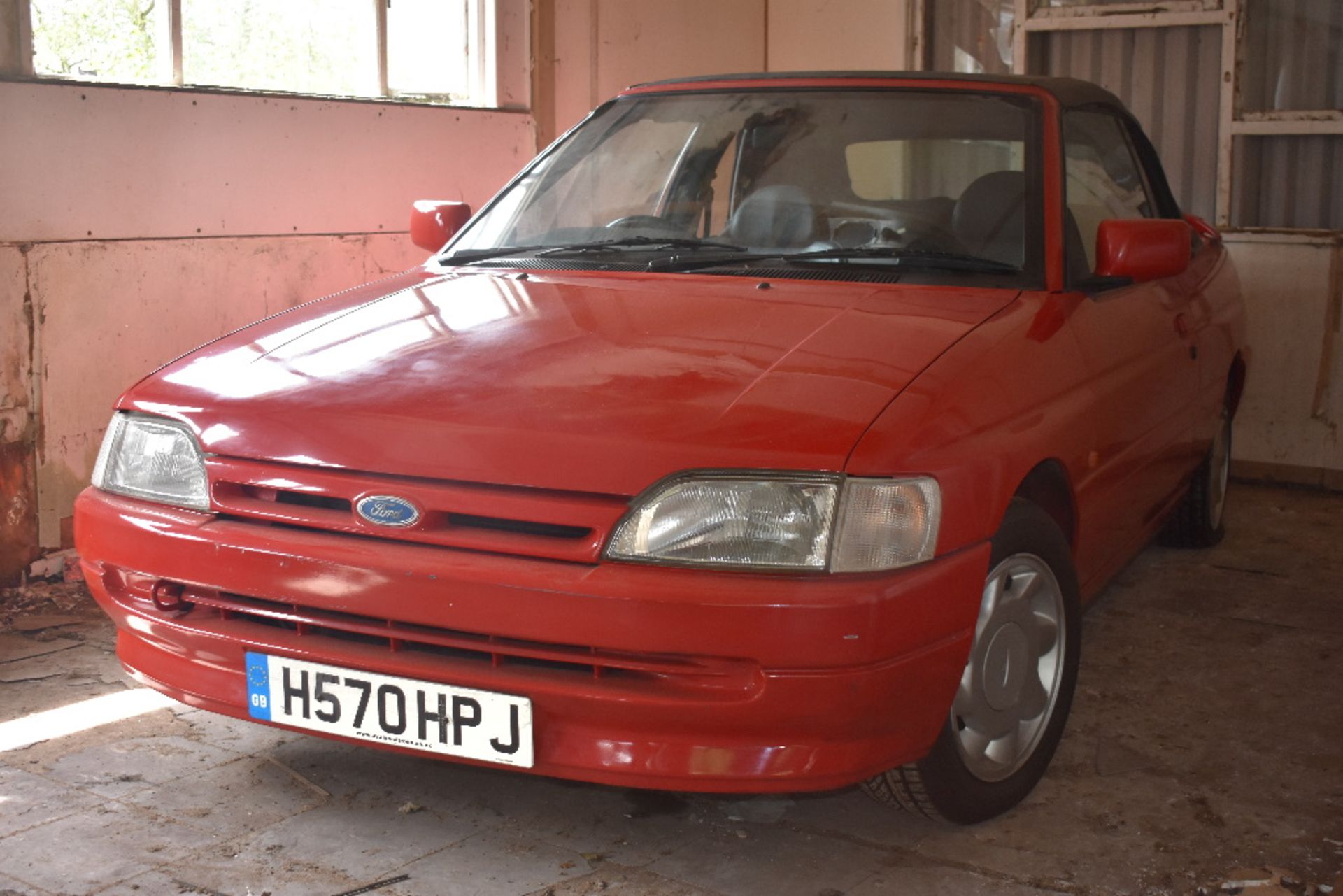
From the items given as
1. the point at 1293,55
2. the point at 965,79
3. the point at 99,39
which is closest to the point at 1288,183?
the point at 1293,55

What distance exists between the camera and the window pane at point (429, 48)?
18.9 feet

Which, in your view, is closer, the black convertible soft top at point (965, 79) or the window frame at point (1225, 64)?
the black convertible soft top at point (965, 79)

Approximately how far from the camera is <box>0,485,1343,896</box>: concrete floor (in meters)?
2.56

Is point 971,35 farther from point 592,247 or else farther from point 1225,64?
point 592,247

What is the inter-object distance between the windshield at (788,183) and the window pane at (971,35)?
3.80 m

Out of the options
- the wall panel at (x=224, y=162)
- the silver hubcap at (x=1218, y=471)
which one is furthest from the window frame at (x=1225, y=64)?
the wall panel at (x=224, y=162)

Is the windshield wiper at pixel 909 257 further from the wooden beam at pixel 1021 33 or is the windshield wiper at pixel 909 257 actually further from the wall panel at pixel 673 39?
the wooden beam at pixel 1021 33

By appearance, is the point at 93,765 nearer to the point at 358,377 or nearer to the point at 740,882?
the point at 358,377

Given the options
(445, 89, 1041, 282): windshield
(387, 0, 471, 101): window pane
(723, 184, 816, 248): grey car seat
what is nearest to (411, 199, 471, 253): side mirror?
(445, 89, 1041, 282): windshield

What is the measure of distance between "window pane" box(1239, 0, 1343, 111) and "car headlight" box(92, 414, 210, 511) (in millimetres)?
5234

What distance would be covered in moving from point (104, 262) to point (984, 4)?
4481 mm

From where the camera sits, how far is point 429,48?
5945mm

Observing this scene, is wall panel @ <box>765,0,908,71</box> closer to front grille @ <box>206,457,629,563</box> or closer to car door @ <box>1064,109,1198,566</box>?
car door @ <box>1064,109,1198,566</box>

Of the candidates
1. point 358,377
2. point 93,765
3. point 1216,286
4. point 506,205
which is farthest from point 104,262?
point 1216,286
